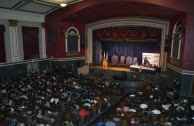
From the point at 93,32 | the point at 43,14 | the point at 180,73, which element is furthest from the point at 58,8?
the point at 180,73

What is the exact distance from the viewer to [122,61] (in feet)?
77.3

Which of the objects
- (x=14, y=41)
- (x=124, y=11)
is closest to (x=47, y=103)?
(x=14, y=41)

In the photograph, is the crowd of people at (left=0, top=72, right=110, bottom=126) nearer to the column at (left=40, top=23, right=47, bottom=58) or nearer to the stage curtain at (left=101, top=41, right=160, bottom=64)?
the column at (left=40, top=23, right=47, bottom=58)


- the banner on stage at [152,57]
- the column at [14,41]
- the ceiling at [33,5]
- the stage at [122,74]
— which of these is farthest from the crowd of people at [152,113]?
the ceiling at [33,5]

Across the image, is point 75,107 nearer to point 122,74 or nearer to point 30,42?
point 122,74

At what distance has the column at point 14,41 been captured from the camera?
16453 millimetres

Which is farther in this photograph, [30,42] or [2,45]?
[30,42]

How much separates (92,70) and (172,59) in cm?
902

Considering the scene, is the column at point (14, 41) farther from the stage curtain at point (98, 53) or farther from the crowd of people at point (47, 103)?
the stage curtain at point (98, 53)

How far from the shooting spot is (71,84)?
1497 cm

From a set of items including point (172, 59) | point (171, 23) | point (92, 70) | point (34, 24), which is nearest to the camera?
point (172, 59)

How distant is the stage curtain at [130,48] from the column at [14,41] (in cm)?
1088

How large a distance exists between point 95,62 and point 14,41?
1009cm

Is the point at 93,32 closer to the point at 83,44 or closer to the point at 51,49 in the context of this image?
the point at 83,44
